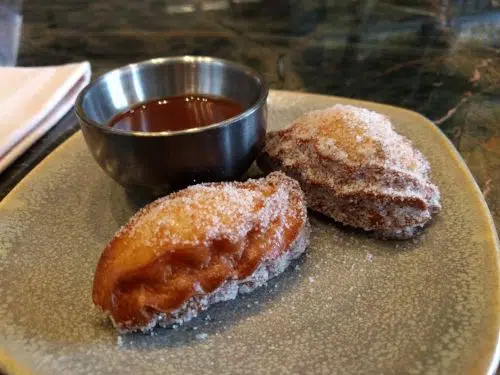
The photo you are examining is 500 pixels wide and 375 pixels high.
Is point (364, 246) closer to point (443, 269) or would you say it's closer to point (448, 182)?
point (443, 269)

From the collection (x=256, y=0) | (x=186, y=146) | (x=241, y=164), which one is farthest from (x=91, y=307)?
(x=256, y=0)

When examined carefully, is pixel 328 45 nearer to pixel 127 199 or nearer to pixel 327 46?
pixel 327 46

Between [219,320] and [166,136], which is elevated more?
[166,136]

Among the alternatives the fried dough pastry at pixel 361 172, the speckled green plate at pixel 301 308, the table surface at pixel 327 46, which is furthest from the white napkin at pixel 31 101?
the fried dough pastry at pixel 361 172

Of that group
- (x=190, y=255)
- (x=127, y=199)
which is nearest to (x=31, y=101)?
(x=127, y=199)

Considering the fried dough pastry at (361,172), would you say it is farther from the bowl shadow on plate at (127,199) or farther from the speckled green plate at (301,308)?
the bowl shadow on plate at (127,199)

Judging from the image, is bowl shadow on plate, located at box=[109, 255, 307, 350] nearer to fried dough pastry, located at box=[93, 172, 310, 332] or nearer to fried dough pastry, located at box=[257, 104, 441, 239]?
fried dough pastry, located at box=[93, 172, 310, 332]

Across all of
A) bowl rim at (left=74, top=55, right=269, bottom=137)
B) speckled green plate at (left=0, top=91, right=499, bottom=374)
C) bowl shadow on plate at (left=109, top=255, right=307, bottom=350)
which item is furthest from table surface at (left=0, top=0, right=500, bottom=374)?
bowl shadow on plate at (left=109, top=255, right=307, bottom=350)
